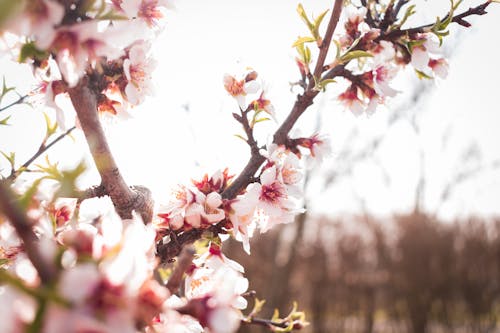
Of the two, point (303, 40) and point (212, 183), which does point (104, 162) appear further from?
point (303, 40)

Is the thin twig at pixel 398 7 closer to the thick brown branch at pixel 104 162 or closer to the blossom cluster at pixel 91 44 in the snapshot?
the blossom cluster at pixel 91 44

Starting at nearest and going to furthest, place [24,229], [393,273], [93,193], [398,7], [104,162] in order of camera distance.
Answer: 1. [24,229]
2. [104,162]
3. [93,193]
4. [398,7]
5. [393,273]

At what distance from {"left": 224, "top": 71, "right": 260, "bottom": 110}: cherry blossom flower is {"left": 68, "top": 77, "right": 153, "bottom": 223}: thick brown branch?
44 centimetres

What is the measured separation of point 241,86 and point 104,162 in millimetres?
597

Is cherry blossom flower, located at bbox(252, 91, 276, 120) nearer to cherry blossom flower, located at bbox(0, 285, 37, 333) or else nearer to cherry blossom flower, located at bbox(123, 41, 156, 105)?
cherry blossom flower, located at bbox(123, 41, 156, 105)

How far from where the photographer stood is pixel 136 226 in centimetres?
63

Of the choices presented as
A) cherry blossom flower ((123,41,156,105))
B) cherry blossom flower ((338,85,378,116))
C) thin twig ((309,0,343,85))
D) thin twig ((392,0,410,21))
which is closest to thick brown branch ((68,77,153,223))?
cherry blossom flower ((123,41,156,105))

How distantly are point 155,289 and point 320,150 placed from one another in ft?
3.23

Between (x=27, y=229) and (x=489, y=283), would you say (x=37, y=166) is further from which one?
(x=489, y=283)

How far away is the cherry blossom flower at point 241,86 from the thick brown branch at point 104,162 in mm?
442

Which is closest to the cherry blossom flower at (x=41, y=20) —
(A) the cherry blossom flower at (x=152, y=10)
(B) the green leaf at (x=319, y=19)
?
(A) the cherry blossom flower at (x=152, y=10)

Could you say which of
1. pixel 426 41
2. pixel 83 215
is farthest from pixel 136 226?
pixel 426 41

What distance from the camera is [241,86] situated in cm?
155

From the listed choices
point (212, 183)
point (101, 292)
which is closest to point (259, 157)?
point (212, 183)
